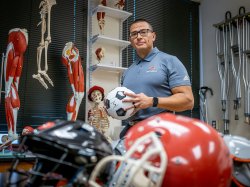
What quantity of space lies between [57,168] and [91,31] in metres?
2.69

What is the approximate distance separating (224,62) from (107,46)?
4.75 ft

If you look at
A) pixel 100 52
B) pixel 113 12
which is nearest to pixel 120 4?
pixel 113 12

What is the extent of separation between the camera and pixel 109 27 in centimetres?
340

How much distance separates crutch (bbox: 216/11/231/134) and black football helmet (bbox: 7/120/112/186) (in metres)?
2.98

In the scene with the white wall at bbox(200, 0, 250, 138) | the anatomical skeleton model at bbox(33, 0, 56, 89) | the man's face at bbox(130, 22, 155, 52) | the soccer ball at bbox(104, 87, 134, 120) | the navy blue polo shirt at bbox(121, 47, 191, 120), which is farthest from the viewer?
the white wall at bbox(200, 0, 250, 138)

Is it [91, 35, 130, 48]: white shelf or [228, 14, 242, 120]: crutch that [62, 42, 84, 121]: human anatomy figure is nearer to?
[91, 35, 130, 48]: white shelf

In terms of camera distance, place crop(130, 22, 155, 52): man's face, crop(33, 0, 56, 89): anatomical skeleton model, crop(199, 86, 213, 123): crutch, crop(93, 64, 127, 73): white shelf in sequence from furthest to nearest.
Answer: crop(199, 86, 213, 123): crutch → crop(93, 64, 127, 73): white shelf → crop(33, 0, 56, 89): anatomical skeleton model → crop(130, 22, 155, 52): man's face

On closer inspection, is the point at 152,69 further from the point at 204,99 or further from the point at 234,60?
the point at 204,99

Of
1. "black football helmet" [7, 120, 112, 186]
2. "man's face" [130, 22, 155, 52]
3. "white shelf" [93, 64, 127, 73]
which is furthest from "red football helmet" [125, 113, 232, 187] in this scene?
"white shelf" [93, 64, 127, 73]

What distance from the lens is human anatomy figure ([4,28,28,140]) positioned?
92.8 inches

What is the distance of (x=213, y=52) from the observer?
3932 millimetres

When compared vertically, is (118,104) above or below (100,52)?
below

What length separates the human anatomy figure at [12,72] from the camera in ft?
7.73

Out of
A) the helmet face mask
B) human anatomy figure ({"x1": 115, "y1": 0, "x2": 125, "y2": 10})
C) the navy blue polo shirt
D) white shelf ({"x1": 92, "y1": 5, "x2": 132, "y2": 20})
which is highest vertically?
human anatomy figure ({"x1": 115, "y1": 0, "x2": 125, "y2": 10})
